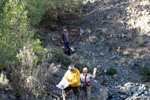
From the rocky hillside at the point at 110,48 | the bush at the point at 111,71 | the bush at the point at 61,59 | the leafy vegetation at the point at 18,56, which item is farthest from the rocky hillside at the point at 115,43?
the leafy vegetation at the point at 18,56

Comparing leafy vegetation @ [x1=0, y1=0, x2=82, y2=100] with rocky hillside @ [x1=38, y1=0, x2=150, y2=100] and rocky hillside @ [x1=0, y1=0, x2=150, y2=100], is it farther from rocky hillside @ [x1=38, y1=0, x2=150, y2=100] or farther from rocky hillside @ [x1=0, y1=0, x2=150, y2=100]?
rocky hillside @ [x1=38, y1=0, x2=150, y2=100]

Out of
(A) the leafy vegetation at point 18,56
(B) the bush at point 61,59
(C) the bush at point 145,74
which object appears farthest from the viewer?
(B) the bush at point 61,59

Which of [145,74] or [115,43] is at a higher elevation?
[115,43]

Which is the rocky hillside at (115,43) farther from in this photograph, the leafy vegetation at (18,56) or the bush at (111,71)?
the leafy vegetation at (18,56)

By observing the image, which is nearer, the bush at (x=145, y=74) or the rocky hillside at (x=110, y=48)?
the rocky hillside at (x=110, y=48)

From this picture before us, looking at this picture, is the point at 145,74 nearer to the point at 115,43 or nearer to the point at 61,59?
the point at 115,43

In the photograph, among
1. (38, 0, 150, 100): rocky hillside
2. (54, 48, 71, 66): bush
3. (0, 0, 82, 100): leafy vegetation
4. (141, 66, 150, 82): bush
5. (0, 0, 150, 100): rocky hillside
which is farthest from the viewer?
(54, 48, 71, 66): bush

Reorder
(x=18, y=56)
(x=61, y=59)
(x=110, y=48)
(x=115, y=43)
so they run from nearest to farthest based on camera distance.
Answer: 1. (x=18, y=56)
2. (x=61, y=59)
3. (x=110, y=48)
4. (x=115, y=43)

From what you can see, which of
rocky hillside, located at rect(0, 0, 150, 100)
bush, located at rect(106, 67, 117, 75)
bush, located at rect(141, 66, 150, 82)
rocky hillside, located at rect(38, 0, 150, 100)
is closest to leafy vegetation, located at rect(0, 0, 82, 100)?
rocky hillside, located at rect(0, 0, 150, 100)

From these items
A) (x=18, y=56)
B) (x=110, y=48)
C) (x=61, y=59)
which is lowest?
(x=18, y=56)

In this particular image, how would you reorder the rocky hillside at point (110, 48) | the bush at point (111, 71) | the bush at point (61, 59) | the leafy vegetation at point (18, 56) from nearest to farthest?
1. the leafy vegetation at point (18, 56)
2. the rocky hillside at point (110, 48)
3. the bush at point (61, 59)
4. the bush at point (111, 71)

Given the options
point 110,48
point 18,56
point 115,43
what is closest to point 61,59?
point 18,56

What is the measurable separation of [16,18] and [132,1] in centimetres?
980

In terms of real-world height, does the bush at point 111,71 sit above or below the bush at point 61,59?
below
